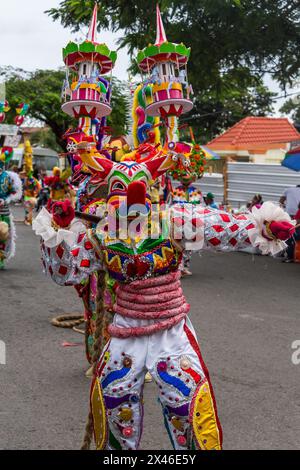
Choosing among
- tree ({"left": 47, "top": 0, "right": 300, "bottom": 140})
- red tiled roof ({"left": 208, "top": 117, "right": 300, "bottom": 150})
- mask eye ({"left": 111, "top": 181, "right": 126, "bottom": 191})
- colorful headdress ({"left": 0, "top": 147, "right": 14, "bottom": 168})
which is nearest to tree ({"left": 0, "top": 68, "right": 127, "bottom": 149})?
red tiled roof ({"left": 208, "top": 117, "right": 300, "bottom": 150})

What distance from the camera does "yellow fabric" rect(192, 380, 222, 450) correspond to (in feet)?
9.30

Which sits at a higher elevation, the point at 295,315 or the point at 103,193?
the point at 103,193

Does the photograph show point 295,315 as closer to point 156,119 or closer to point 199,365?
→ point 156,119

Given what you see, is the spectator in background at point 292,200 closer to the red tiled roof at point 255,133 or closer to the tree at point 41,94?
the red tiled roof at point 255,133

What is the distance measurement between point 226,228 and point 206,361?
2658mm

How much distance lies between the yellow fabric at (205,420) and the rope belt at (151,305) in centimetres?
36

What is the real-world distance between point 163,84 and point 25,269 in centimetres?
647

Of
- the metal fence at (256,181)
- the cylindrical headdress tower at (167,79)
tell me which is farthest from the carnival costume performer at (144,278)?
the metal fence at (256,181)

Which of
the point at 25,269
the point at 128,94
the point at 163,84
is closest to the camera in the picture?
the point at 163,84

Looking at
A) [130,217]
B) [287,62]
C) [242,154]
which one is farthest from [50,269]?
[242,154]

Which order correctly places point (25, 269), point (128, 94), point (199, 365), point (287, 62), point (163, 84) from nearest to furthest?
point (199, 365) < point (163, 84) < point (128, 94) < point (25, 269) < point (287, 62)

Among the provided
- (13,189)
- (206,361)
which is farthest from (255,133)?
(206,361)

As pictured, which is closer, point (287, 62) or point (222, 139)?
point (287, 62)

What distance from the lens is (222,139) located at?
25328 mm
